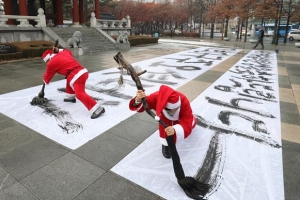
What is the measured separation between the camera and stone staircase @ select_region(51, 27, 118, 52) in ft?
50.5

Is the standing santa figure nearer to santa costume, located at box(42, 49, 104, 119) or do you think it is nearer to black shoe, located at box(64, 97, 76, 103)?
santa costume, located at box(42, 49, 104, 119)

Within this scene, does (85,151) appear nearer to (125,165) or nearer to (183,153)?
(125,165)

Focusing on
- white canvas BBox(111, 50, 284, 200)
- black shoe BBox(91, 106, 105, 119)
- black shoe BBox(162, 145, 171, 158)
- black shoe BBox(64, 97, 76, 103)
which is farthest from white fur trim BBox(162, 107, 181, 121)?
black shoe BBox(64, 97, 76, 103)

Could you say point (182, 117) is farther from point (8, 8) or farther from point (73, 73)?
point (8, 8)

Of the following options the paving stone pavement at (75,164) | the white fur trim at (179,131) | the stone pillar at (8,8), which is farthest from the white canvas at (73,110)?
the stone pillar at (8,8)

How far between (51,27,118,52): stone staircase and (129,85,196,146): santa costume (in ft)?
40.8

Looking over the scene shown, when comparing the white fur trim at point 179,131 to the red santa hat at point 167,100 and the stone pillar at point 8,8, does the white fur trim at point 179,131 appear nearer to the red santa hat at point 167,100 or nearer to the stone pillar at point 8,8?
the red santa hat at point 167,100

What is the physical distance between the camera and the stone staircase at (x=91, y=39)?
15.4 m

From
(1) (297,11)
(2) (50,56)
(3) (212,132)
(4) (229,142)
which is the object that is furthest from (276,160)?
(1) (297,11)

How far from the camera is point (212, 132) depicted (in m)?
3.80

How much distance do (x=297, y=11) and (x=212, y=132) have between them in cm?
2640

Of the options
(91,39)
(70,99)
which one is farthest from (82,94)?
(91,39)

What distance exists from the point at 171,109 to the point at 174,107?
0.07 m

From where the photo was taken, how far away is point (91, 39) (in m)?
16.7
